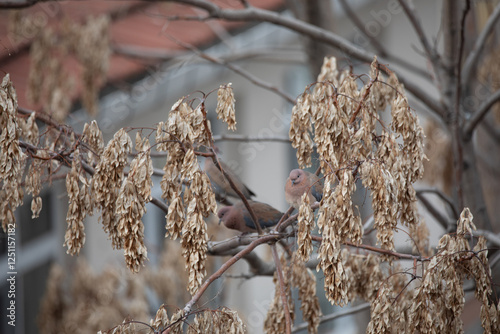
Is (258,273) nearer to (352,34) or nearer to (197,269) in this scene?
(197,269)

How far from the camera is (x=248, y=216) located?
2.26m

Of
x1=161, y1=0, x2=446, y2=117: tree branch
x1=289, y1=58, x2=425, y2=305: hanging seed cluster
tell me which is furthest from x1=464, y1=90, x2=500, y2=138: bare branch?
x1=289, y1=58, x2=425, y2=305: hanging seed cluster

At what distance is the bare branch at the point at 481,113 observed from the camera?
2.79 metres

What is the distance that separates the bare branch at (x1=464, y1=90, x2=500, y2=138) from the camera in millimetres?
2793

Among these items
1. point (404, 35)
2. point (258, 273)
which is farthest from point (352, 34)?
point (258, 273)

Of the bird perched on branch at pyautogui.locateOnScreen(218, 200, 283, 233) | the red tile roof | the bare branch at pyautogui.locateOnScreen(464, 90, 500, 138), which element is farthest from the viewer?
the red tile roof

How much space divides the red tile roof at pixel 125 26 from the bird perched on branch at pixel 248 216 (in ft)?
8.80

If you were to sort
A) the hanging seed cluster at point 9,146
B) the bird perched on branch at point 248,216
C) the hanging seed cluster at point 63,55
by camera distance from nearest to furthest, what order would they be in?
the hanging seed cluster at point 9,146, the bird perched on branch at point 248,216, the hanging seed cluster at point 63,55

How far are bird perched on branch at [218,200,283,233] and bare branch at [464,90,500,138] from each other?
1.20 metres

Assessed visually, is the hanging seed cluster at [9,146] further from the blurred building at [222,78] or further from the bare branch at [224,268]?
the blurred building at [222,78]

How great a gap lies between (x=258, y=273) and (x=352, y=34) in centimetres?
368

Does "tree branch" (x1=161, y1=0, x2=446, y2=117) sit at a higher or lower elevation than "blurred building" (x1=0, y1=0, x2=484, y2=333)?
lower

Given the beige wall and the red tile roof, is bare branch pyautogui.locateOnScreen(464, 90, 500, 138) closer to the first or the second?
the red tile roof

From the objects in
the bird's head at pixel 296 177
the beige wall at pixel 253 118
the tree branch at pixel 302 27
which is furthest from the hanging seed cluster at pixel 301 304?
the beige wall at pixel 253 118
